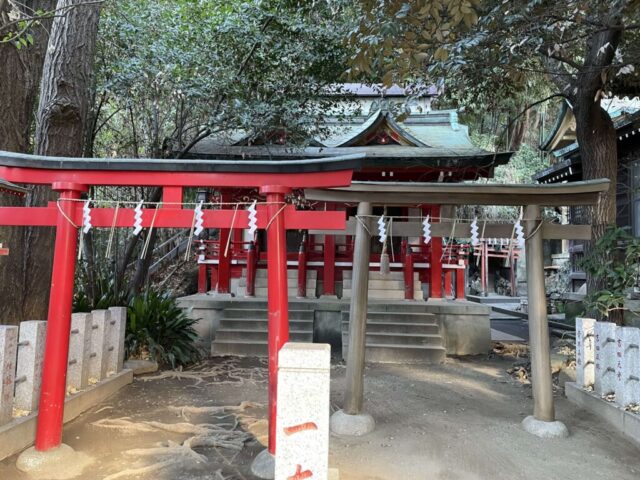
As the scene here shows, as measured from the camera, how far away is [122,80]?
815 centimetres

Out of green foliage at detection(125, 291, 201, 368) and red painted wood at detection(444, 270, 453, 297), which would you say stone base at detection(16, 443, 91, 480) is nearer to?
green foliage at detection(125, 291, 201, 368)

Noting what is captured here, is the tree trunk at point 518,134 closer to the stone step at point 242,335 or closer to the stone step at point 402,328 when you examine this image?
the stone step at point 402,328

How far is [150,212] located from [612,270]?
6.18 m

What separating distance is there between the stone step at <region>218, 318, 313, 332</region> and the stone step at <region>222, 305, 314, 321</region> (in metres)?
0.14

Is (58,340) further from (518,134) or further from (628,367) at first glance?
(518,134)

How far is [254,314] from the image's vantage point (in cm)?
975

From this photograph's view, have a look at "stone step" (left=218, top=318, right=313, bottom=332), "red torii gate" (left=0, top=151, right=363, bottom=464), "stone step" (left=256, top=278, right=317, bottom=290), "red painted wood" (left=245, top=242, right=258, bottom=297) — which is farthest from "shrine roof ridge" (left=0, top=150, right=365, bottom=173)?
"stone step" (left=256, top=278, right=317, bottom=290)

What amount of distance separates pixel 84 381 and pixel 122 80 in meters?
5.50

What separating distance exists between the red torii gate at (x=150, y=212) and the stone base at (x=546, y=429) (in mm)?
3009

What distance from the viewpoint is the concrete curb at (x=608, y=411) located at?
4.57 metres

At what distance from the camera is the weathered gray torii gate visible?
4.90m

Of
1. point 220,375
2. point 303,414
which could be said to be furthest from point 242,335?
point 303,414

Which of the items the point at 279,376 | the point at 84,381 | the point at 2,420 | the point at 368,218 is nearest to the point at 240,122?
the point at 368,218

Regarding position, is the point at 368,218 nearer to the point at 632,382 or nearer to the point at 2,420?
the point at 632,382
